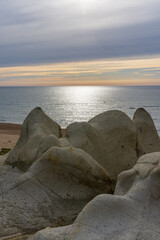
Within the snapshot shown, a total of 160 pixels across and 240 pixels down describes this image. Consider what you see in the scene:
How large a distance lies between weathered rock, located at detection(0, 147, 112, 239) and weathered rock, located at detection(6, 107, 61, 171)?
88cm

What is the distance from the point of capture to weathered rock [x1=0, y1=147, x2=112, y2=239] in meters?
6.39

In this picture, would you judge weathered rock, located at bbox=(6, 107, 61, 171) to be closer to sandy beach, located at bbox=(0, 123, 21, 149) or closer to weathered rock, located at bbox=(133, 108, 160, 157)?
weathered rock, located at bbox=(133, 108, 160, 157)

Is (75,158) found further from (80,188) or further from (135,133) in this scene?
(135,133)

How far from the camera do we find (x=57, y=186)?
6762mm

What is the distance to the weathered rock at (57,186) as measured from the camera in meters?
6.39

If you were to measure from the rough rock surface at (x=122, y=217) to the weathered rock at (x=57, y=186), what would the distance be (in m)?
1.39

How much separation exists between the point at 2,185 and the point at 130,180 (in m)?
3.15

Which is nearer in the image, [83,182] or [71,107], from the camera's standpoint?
[83,182]

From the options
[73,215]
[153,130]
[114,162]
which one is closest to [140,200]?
[73,215]

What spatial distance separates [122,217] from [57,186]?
2.35m

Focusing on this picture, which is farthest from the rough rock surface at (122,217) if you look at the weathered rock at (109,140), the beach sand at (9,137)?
the beach sand at (9,137)

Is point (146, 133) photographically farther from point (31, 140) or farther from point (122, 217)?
point (122, 217)

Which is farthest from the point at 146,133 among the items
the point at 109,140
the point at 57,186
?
the point at 57,186

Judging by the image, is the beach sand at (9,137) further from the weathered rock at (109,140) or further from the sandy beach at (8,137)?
the weathered rock at (109,140)
